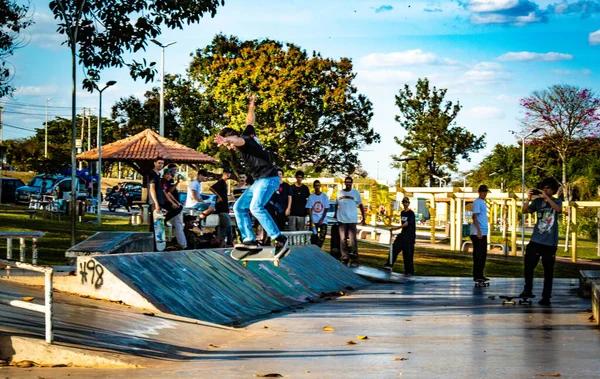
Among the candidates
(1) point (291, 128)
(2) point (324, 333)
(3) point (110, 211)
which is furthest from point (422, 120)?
(2) point (324, 333)

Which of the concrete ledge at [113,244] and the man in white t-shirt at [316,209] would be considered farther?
the man in white t-shirt at [316,209]

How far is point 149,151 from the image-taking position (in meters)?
33.7

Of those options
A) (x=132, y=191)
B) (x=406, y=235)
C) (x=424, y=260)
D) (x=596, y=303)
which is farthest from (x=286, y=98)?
(x=596, y=303)

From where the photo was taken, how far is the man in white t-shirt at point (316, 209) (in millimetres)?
21125

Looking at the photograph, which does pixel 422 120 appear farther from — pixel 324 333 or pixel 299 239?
pixel 324 333

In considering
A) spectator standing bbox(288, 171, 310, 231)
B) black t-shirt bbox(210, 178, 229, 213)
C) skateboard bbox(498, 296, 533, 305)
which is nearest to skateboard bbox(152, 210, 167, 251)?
black t-shirt bbox(210, 178, 229, 213)

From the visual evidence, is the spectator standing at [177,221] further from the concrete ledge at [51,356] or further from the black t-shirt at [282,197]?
the concrete ledge at [51,356]

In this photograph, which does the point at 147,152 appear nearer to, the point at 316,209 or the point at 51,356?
the point at 316,209

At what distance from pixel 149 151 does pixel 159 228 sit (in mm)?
18271

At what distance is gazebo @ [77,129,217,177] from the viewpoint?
109 ft

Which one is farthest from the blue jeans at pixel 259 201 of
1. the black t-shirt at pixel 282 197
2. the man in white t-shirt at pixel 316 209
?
the man in white t-shirt at pixel 316 209

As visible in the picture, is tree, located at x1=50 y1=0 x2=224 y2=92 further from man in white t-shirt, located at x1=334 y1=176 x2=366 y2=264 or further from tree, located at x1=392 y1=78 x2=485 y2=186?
tree, located at x1=392 y1=78 x2=485 y2=186

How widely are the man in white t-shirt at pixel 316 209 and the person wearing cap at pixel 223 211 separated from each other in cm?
346

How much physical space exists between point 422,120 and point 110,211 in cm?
2470
